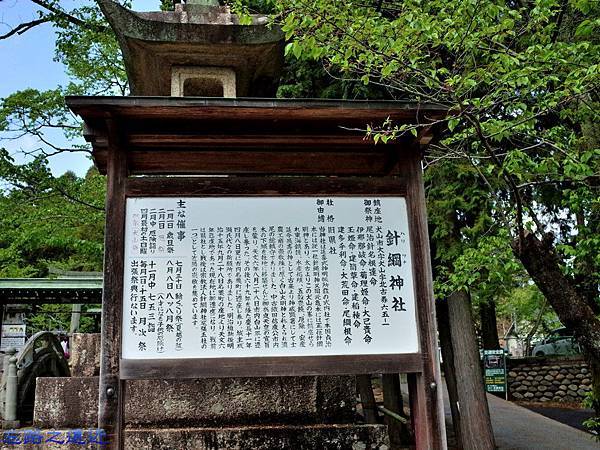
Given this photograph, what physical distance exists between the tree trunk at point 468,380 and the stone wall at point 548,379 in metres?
8.93

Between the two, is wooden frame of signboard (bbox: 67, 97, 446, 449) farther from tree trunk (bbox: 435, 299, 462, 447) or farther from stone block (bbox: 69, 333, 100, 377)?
tree trunk (bbox: 435, 299, 462, 447)

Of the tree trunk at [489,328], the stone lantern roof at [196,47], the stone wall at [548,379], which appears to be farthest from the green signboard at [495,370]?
the stone lantern roof at [196,47]

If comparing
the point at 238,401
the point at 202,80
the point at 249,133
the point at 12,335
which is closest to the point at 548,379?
the point at 238,401

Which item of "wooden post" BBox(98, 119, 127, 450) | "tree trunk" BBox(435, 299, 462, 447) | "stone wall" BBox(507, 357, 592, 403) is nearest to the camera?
"wooden post" BBox(98, 119, 127, 450)

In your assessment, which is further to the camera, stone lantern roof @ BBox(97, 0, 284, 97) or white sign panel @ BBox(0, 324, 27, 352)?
white sign panel @ BBox(0, 324, 27, 352)

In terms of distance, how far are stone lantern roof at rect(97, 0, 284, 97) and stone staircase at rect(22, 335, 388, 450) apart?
9.62ft

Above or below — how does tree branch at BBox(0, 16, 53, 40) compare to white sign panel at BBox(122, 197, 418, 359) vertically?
above

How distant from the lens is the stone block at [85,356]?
5648 millimetres

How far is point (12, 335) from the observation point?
15.3 meters

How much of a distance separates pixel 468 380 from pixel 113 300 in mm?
7679

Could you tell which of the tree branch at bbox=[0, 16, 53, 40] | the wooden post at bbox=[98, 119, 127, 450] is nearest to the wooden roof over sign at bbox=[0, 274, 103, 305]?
the tree branch at bbox=[0, 16, 53, 40]

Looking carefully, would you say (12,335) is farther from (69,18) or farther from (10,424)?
(10,424)

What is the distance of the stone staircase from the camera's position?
179 inches

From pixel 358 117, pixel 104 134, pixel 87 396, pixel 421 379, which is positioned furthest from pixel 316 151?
pixel 87 396
